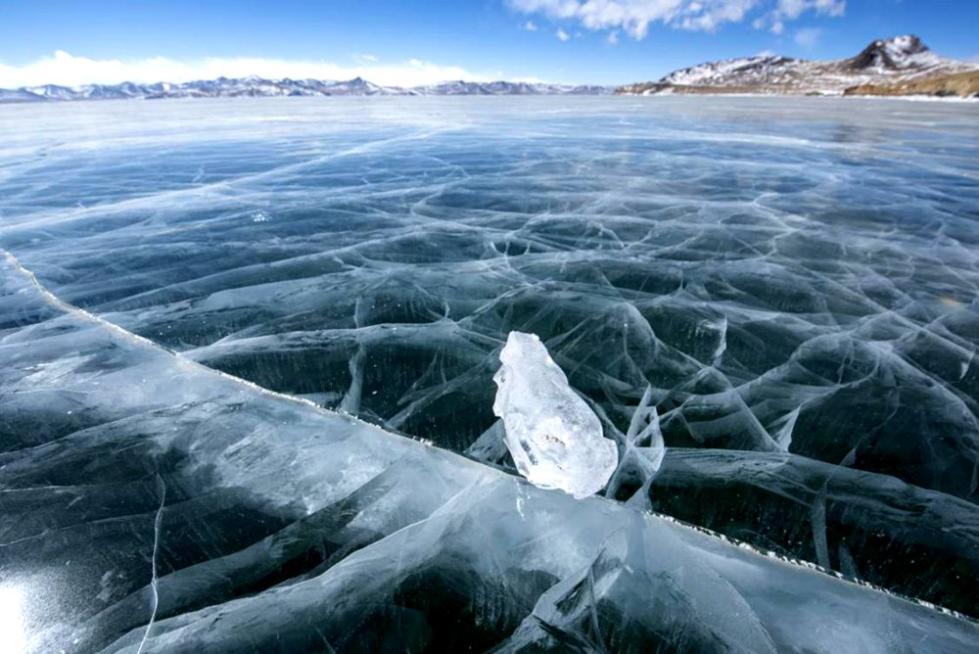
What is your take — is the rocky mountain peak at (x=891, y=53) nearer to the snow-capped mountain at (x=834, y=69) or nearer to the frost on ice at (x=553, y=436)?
the snow-capped mountain at (x=834, y=69)

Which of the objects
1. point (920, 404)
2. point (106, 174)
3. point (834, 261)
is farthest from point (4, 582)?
point (106, 174)

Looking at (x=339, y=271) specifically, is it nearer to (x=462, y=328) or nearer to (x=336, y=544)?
(x=462, y=328)

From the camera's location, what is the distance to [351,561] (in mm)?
1605

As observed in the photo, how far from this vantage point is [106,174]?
9.92 m

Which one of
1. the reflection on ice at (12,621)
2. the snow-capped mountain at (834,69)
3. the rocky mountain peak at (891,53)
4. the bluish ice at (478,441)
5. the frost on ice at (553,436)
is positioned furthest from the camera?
the rocky mountain peak at (891,53)

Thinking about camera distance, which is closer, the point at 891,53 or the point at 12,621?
the point at 12,621

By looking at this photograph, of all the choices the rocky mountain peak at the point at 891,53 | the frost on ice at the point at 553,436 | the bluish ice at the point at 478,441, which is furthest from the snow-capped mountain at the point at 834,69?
the frost on ice at the point at 553,436

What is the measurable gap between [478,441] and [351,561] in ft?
2.56

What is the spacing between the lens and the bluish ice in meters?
1.46

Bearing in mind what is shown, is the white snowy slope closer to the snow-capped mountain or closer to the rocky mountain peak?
the snow-capped mountain

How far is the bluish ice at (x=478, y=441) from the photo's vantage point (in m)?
1.46

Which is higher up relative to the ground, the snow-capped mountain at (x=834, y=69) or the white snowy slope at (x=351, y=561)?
the snow-capped mountain at (x=834, y=69)

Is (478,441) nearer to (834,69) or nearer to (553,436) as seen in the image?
(553,436)

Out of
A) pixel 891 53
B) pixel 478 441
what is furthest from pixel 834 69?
pixel 478 441
